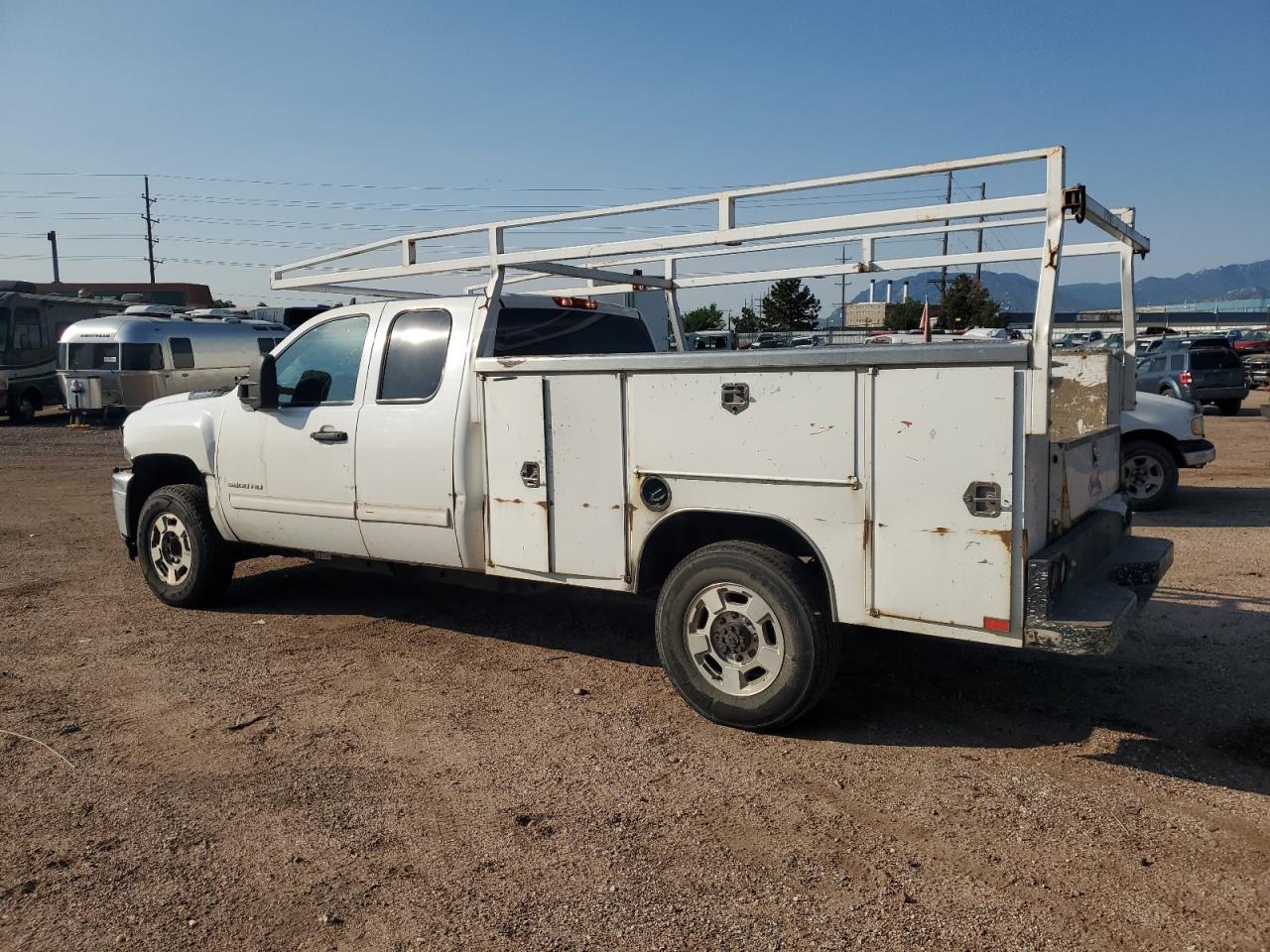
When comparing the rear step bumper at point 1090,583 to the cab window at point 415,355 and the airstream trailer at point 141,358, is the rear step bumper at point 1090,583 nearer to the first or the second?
the cab window at point 415,355

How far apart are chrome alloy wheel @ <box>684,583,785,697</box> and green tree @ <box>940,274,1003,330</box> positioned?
4443 centimetres

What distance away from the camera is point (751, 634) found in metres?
4.69

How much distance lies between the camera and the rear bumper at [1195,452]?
10.6 metres

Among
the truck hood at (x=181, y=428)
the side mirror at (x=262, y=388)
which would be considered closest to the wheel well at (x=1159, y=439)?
the side mirror at (x=262, y=388)

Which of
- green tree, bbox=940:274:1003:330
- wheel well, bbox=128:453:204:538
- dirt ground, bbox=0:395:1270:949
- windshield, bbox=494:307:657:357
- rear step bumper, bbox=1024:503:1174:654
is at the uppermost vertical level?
green tree, bbox=940:274:1003:330

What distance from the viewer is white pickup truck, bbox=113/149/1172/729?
4.08 meters

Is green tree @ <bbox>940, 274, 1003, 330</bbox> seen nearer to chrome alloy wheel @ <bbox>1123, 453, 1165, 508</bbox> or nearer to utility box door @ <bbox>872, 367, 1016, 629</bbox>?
chrome alloy wheel @ <bbox>1123, 453, 1165, 508</bbox>

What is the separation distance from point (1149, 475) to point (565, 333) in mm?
7462

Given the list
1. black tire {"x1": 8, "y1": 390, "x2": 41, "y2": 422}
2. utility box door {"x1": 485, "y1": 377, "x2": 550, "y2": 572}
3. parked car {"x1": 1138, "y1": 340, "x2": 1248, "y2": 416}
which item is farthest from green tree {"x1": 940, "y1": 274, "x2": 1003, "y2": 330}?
utility box door {"x1": 485, "y1": 377, "x2": 550, "y2": 572}

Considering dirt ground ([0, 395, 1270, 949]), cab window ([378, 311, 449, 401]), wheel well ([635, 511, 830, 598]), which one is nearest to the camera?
dirt ground ([0, 395, 1270, 949])

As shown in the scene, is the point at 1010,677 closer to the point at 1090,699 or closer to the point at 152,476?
the point at 1090,699

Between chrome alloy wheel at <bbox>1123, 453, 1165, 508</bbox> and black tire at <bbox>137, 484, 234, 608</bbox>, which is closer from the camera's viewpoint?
black tire at <bbox>137, 484, 234, 608</bbox>

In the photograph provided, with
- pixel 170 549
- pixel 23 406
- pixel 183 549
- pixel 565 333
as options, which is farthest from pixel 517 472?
pixel 23 406

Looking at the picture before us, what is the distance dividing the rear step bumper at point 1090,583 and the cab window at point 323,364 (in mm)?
4009
